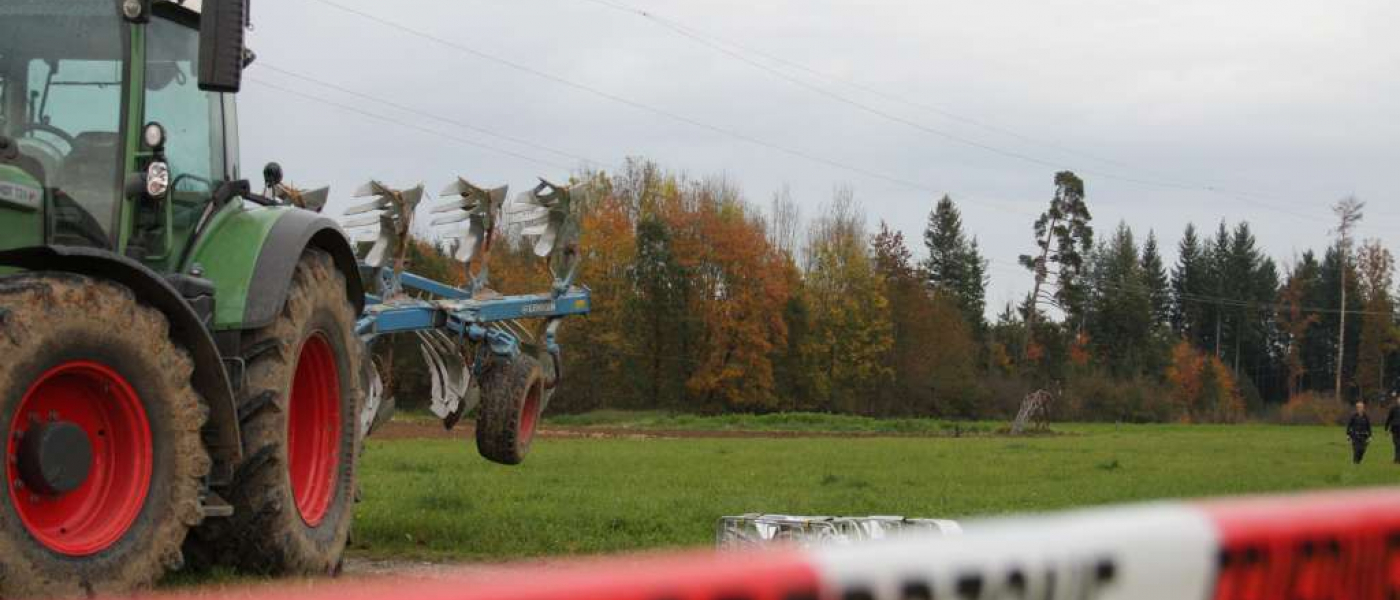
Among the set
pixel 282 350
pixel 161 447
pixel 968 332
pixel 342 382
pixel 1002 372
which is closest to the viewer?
pixel 161 447

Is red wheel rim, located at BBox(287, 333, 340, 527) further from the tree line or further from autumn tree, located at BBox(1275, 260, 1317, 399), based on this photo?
autumn tree, located at BBox(1275, 260, 1317, 399)

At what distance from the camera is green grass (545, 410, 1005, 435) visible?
5212 cm

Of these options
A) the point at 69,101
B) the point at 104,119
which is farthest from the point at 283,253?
the point at 69,101

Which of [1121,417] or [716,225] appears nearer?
[716,225]

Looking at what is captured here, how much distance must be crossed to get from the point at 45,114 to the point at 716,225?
61441mm

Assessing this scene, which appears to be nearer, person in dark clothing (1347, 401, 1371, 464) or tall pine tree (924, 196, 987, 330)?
person in dark clothing (1347, 401, 1371, 464)

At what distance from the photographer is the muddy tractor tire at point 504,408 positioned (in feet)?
43.9

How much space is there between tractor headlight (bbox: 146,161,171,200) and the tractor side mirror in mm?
762

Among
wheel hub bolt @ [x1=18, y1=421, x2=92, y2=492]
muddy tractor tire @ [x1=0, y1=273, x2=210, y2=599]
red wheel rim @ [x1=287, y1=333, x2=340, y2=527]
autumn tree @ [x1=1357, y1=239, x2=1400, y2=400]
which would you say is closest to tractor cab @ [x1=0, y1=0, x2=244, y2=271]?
muddy tractor tire @ [x1=0, y1=273, x2=210, y2=599]

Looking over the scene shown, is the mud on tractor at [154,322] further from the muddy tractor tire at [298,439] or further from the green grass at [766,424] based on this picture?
the green grass at [766,424]

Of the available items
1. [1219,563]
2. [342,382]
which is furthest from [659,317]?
[1219,563]

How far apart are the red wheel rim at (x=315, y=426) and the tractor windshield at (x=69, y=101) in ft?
5.27

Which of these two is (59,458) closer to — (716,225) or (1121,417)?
(716,225)

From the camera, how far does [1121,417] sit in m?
82.9
